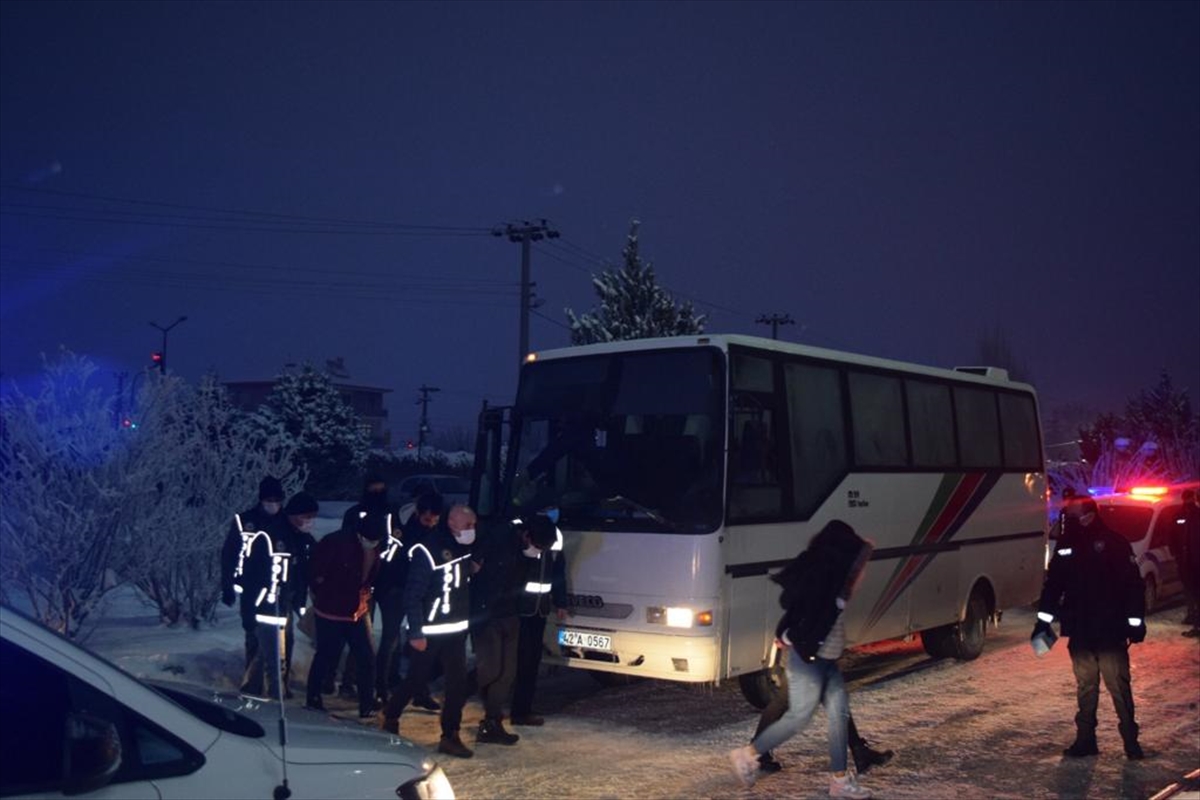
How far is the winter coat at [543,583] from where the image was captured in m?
9.75

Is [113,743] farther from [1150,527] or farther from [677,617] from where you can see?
[1150,527]

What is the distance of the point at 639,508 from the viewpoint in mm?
9984

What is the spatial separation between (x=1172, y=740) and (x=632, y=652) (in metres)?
4.43

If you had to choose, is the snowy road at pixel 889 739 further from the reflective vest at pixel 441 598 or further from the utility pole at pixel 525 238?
the utility pole at pixel 525 238

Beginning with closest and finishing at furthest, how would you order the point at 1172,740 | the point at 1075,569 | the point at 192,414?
the point at 1075,569
the point at 1172,740
the point at 192,414

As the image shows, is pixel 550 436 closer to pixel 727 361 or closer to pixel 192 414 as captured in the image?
pixel 727 361

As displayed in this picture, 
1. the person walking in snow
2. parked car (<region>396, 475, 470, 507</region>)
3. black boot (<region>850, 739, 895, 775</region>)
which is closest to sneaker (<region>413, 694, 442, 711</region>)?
the person walking in snow

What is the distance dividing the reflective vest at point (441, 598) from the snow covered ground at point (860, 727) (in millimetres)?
984

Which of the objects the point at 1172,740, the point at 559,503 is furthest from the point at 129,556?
the point at 1172,740

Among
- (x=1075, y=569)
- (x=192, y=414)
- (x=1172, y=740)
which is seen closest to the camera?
(x=1075, y=569)

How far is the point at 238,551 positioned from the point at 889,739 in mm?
5569

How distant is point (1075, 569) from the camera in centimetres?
866

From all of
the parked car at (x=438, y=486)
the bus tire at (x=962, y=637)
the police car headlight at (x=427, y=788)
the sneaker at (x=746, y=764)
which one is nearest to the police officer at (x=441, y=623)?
the sneaker at (x=746, y=764)

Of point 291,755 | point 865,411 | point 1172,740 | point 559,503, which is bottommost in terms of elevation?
point 1172,740
